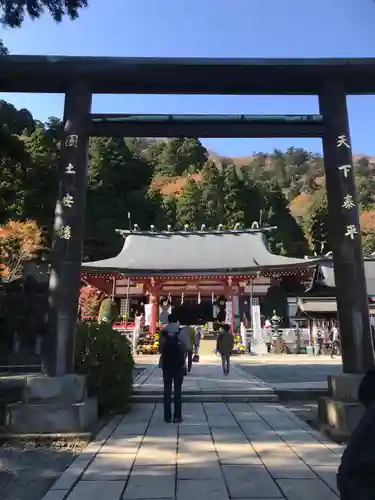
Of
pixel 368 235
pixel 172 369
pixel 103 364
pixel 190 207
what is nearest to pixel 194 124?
pixel 172 369

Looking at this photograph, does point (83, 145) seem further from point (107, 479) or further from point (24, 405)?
point (107, 479)

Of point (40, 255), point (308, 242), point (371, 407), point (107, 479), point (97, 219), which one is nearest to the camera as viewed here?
point (371, 407)

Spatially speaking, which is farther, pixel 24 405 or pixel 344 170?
pixel 344 170

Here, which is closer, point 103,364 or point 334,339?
point 103,364

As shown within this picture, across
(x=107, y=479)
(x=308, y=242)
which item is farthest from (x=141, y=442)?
(x=308, y=242)

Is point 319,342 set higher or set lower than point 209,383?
higher

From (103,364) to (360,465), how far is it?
5.45 meters

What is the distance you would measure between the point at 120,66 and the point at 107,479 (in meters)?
5.28

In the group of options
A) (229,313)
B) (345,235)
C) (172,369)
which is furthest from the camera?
(229,313)

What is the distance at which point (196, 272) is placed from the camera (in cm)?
2250

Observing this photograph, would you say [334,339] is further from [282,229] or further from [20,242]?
[282,229]

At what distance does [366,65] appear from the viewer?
6387 millimetres

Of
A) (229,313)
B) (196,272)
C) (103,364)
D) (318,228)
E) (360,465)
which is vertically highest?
(318,228)

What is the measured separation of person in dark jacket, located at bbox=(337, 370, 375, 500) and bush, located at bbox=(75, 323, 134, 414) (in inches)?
209
